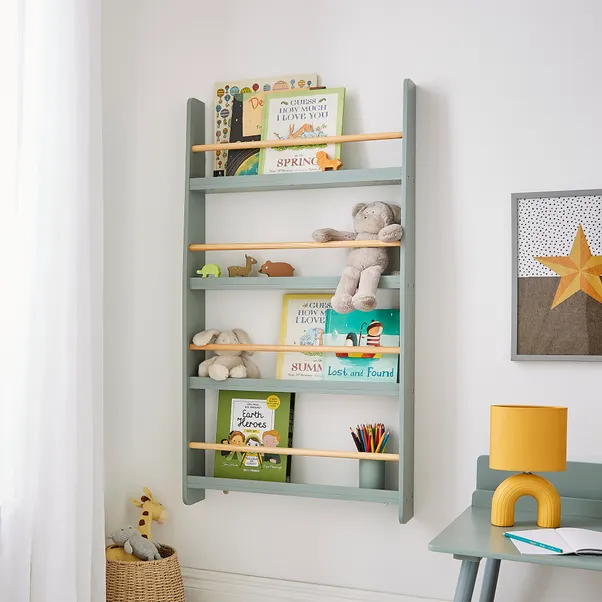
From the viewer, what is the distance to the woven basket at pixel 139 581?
2.50m

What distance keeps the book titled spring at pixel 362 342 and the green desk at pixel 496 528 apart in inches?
16.2

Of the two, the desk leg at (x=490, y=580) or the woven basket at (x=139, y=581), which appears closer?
the desk leg at (x=490, y=580)

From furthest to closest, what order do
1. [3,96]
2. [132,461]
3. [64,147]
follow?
[132,461], [64,147], [3,96]

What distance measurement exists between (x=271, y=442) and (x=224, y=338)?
378 millimetres

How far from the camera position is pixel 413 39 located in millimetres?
2566

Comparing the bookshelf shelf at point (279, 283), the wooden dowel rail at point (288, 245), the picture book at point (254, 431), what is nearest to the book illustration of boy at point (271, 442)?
the picture book at point (254, 431)

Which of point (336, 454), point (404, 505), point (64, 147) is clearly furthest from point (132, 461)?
point (64, 147)

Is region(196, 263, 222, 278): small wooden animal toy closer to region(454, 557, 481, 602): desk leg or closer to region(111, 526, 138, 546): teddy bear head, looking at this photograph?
region(111, 526, 138, 546): teddy bear head

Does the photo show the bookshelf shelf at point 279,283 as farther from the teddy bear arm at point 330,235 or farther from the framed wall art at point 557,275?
the framed wall art at point 557,275

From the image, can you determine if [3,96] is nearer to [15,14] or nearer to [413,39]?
[15,14]

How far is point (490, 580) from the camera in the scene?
89.4 inches

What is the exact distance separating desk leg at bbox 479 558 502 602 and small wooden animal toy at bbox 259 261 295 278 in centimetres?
107

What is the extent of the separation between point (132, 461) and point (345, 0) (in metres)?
1.77

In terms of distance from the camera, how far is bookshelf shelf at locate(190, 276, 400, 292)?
2.46 meters
